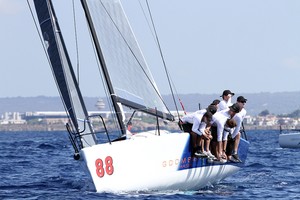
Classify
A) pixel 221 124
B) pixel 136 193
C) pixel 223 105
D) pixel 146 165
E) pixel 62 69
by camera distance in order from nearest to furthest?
pixel 136 193, pixel 146 165, pixel 221 124, pixel 62 69, pixel 223 105

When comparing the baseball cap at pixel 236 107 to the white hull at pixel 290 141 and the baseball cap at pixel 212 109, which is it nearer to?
the baseball cap at pixel 212 109

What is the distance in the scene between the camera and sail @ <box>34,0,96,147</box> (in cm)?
1622

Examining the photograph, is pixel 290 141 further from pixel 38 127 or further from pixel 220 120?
pixel 38 127

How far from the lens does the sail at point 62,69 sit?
16.2m

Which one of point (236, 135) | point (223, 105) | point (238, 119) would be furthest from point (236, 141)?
point (223, 105)

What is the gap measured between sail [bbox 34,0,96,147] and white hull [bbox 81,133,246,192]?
1.29m

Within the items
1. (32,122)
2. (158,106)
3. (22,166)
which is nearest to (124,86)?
(158,106)

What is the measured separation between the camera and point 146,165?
15031 millimetres

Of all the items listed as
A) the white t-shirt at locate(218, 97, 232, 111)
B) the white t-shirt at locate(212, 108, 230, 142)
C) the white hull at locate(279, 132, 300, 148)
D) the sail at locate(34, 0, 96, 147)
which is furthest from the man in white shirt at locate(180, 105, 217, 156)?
the white hull at locate(279, 132, 300, 148)

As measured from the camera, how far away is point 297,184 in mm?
17875

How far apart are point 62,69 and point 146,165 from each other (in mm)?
2453

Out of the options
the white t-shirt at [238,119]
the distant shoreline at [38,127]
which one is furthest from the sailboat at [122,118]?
the distant shoreline at [38,127]

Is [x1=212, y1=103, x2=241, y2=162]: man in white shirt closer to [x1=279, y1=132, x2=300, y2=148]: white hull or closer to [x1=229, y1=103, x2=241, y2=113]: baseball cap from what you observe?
[x1=229, y1=103, x2=241, y2=113]: baseball cap

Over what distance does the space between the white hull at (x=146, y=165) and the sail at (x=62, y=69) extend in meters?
1.29
